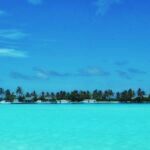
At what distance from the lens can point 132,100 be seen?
147 metres

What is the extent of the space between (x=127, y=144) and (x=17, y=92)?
12651 centimetres

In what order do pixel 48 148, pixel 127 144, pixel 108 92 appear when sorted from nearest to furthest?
1. pixel 48 148
2. pixel 127 144
3. pixel 108 92

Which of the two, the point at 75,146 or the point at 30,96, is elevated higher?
the point at 30,96

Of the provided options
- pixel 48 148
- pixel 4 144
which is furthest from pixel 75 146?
pixel 4 144

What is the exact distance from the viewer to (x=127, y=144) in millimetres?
21609

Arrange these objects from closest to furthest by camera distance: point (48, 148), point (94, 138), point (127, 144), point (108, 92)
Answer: point (48, 148) → point (127, 144) → point (94, 138) → point (108, 92)

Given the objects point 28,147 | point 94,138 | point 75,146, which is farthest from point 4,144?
point 94,138

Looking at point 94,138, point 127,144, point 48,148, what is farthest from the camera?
point 94,138

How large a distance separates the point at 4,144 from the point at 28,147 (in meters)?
1.41

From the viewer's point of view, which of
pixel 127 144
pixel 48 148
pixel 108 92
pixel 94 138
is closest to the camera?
pixel 48 148

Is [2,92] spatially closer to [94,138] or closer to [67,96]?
[67,96]

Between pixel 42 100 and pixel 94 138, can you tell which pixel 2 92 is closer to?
pixel 42 100

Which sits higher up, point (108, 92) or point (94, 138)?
point (108, 92)

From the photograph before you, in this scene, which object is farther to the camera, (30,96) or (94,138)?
(30,96)
